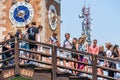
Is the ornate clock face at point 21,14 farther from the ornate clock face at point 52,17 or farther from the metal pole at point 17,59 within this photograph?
the metal pole at point 17,59

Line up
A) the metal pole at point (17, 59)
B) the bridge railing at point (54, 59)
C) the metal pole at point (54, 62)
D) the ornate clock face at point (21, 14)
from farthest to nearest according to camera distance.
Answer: the ornate clock face at point (21, 14) < the metal pole at point (17, 59) < the metal pole at point (54, 62) < the bridge railing at point (54, 59)

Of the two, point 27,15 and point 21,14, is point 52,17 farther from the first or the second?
point 21,14

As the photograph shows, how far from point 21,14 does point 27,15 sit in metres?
0.29

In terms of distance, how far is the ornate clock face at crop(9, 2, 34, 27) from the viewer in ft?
122

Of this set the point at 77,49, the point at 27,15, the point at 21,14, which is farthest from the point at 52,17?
the point at 77,49

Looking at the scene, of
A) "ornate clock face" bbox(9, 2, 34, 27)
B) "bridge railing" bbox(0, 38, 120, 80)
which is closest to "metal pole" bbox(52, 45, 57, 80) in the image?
"bridge railing" bbox(0, 38, 120, 80)

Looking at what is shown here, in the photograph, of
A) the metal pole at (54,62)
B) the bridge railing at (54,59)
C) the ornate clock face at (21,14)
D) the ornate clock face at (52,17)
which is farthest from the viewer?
the ornate clock face at (52,17)

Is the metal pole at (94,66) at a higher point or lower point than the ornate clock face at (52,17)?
lower

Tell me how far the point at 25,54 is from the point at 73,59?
2.08 m

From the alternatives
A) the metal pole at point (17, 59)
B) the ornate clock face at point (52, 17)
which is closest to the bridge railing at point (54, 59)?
the metal pole at point (17, 59)

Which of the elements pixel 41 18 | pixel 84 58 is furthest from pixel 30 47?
pixel 41 18

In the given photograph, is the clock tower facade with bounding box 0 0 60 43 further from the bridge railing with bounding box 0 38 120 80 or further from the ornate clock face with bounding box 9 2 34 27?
the bridge railing with bounding box 0 38 120 80

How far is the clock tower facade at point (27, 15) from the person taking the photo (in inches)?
1469

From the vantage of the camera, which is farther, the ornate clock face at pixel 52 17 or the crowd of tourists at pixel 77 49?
the ornate clock face at pixel 52 17
